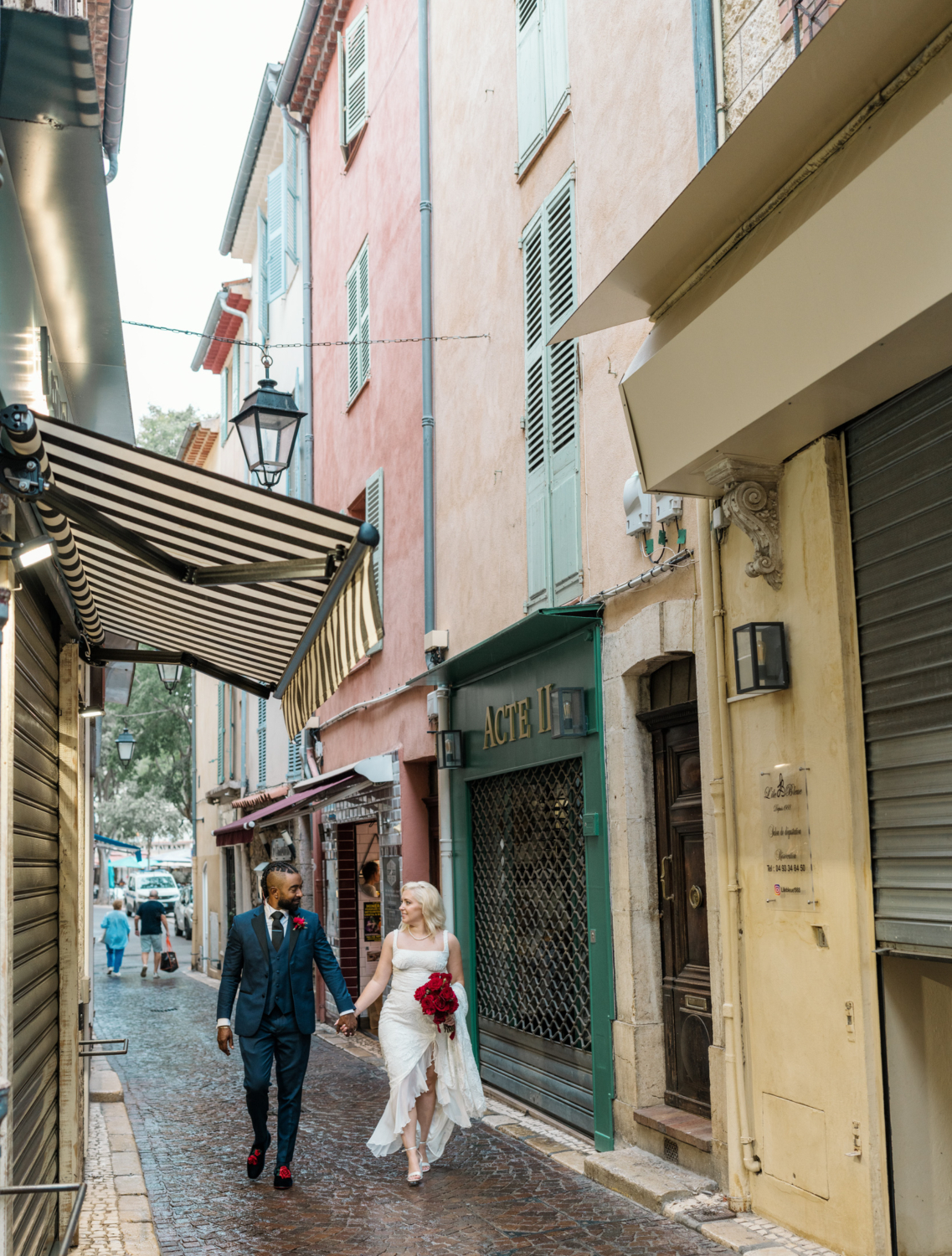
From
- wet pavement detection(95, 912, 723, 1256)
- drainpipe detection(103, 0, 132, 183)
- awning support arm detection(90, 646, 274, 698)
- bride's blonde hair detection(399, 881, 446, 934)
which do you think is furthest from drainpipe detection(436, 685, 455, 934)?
drainpipe detection(103, 0, 132, 183)

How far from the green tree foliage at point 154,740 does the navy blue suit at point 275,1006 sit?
28611 millimetres

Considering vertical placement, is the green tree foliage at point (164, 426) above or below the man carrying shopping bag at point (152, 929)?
above

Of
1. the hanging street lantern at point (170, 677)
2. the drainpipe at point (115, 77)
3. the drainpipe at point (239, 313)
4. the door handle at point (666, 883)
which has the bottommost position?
the door handle at point (666, 883)

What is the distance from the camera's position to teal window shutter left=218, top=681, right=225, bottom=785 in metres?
26.3

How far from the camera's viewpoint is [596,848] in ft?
27.8

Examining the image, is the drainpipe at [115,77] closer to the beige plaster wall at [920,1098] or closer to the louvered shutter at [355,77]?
the beige plaster wall at [920,1098]

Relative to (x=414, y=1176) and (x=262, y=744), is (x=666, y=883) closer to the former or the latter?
(x=414, y=1176)

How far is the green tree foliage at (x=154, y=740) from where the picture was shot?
3725 centimetres

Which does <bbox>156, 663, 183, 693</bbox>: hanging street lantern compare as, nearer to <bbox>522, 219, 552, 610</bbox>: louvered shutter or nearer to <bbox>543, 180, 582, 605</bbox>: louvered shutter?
<bbox>522, 219, 552, 610</bbox>: louvered shutter

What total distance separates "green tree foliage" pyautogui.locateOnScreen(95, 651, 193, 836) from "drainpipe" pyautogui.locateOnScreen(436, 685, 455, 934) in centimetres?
2499

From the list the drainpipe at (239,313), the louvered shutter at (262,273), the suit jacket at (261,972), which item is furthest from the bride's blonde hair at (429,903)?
the drainpipe at (239,313)

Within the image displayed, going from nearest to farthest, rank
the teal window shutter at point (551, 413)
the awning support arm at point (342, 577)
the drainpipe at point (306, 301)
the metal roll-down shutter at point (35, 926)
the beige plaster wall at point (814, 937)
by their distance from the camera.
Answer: the metal roll-down shutter at point (35, 926), the awning support arm at point (342, 577), the beige plaster wall at point (814, 937), the teal window shutter at point (551, 413), the drainpipe at point (306, 301)

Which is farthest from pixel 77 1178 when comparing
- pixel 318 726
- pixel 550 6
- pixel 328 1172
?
pixel 318 726

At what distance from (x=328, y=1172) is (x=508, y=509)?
5.19m
